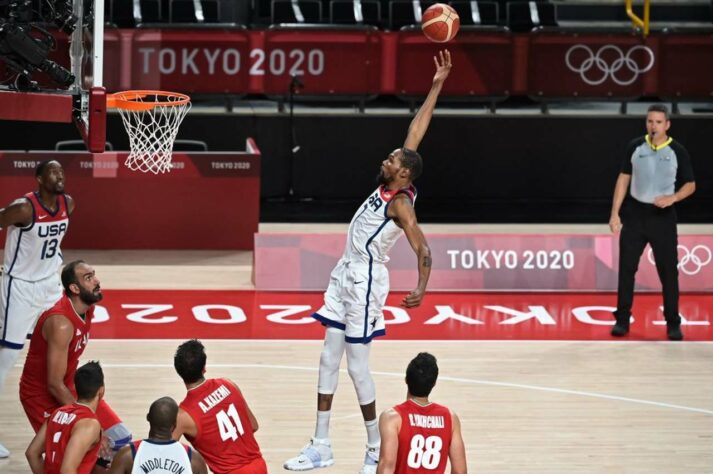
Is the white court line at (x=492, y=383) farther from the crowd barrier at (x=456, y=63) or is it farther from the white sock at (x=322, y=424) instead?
the crowd barrier at (x=456, y=63)

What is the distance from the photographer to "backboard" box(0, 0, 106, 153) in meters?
7.26

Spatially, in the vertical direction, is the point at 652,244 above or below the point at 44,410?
above

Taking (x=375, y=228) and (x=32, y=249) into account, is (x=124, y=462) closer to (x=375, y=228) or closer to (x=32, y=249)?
(x=375, y=228)

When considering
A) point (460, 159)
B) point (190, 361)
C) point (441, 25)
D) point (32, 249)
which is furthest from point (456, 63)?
point (190, 361)

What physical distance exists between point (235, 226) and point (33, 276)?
236 inches

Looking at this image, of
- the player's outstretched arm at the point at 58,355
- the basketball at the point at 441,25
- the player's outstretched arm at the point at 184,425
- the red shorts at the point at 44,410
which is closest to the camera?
the player's outstretched arm at the point at 184,425

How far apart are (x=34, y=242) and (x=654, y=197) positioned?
493 cm

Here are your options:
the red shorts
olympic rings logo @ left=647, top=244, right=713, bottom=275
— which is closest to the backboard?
the red shorts

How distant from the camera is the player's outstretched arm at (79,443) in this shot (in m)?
5.70

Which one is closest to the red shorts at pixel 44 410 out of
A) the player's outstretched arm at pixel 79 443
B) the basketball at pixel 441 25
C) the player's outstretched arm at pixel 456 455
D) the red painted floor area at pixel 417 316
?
the player's outstretched arm at pixel 79 443

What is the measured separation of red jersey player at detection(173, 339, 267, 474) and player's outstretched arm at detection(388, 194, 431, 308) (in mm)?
1342

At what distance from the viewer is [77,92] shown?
7.75 meters

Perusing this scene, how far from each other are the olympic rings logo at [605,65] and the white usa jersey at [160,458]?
10.8m

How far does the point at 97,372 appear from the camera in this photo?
5898 mm
